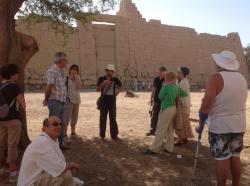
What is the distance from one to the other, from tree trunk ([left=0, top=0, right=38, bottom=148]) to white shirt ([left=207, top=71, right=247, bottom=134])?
3895 millimetres

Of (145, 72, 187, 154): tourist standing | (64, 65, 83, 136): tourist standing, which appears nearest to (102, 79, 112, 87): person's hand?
(64, 65, 83, 136): tourist standing

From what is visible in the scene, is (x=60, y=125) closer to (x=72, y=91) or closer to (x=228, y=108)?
(x=228, y=108)

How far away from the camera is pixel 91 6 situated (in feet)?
35.1

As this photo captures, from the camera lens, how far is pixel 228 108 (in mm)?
5281

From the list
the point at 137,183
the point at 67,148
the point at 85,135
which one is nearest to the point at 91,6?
the point at 85,135

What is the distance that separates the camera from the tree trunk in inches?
298

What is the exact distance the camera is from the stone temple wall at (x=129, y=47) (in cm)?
3164

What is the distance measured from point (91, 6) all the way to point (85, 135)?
10.2 feet

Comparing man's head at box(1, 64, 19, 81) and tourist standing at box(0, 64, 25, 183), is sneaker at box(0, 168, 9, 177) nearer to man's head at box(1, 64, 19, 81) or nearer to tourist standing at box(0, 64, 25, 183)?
tourist standing at box(0, 64, 25, 183)

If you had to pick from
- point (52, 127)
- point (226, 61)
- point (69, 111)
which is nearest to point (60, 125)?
point (52, 127)

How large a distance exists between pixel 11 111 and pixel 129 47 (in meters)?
30.9

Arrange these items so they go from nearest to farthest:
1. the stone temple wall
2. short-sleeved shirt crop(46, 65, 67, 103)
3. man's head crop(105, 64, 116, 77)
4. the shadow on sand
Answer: the shadow on sand, short-sleeved shirt crop(46, 65, 67, 103), man's head crop(105, 64, 116, 77), the stone temple wall

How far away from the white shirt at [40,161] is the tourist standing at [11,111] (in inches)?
60.1

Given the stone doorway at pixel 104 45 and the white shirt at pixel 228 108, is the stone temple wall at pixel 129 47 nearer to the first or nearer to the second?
the stone doorway at pixel 104 45
